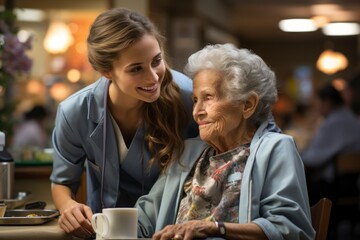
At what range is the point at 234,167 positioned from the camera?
2.50 m

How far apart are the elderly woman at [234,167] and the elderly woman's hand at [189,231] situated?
0.26 ft

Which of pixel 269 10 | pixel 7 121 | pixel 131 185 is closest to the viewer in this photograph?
pixel 131 185

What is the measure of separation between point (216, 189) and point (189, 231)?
1.01ft

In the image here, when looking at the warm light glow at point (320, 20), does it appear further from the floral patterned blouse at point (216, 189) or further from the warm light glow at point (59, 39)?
the floral patterned blouse at point (216, 189)

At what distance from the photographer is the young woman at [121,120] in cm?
257

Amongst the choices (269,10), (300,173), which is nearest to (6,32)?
(300,173)

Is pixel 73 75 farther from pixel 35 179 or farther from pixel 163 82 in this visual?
pixel 163 82

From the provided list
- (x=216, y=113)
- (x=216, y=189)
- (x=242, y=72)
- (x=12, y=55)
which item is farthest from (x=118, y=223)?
(x=12, y=55)

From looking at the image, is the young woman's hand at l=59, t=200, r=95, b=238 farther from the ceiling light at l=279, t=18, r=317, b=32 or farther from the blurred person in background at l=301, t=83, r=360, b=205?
the ceiling light at l=279, t=18, r=317, b=32

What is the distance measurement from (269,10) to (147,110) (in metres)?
10.5

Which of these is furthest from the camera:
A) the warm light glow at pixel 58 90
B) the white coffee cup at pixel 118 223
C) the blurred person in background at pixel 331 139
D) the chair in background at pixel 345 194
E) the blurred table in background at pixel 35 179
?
the warm light glow at pixel 58 90

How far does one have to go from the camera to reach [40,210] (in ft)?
8.87

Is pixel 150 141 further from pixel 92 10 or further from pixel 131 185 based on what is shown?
pixel 92 10

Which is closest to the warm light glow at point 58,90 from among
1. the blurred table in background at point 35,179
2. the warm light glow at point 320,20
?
the blurred table in background at point 35,179
